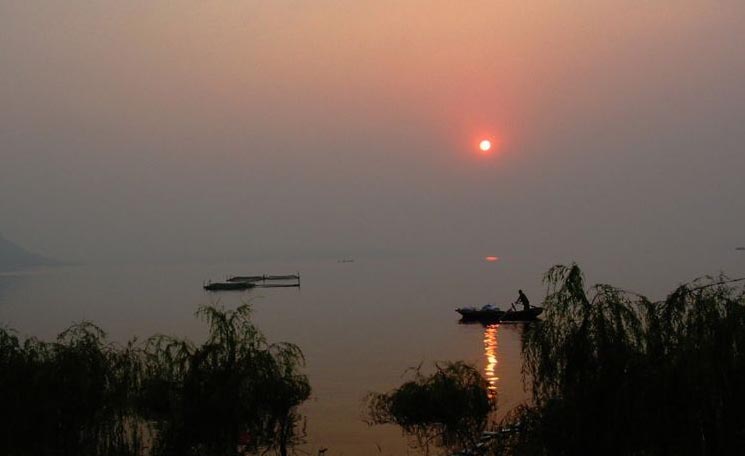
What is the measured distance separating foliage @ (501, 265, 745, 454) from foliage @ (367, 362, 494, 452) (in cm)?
1225

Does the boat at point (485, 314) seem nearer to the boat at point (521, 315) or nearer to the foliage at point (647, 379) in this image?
the boat at point (521, 315)

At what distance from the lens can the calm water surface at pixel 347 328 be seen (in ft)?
134

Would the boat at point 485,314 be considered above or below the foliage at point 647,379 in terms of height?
above

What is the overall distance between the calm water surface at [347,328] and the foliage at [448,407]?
131 cm

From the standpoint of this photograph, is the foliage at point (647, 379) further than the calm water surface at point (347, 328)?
No

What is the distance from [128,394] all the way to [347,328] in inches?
2648

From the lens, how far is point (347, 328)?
91.5 m

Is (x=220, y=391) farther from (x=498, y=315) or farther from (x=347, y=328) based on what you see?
(x=347, y=328)

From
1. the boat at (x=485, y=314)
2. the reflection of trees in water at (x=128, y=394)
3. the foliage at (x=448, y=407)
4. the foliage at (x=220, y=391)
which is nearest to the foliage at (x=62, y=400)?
the reflection of trees in water at (x=128, y=394)

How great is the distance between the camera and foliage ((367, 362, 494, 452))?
30.6 m

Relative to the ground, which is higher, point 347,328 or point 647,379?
point 347,328

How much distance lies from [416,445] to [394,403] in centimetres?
328

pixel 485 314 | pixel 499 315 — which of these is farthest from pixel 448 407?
pixel 485 314

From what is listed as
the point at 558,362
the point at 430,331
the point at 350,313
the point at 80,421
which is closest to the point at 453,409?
the point at 558,362
